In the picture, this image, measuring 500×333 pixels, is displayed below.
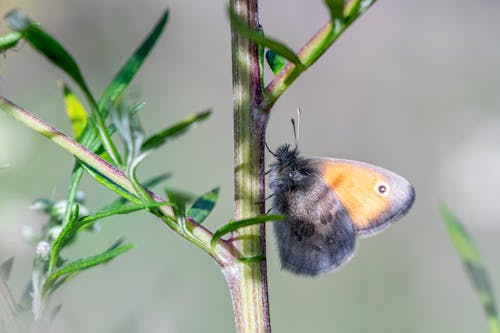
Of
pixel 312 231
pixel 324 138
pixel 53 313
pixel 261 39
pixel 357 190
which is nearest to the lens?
pixel 261 39

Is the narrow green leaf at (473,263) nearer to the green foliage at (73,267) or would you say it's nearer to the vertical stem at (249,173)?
the vertical stem at (249,173)

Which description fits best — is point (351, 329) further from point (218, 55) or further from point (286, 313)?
point (218, 55)

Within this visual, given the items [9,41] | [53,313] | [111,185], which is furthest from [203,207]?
[9,41]

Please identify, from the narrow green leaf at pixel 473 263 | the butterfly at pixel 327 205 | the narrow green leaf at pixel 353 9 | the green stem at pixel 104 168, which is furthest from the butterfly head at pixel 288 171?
the narrow green leaf at pixel 353 9

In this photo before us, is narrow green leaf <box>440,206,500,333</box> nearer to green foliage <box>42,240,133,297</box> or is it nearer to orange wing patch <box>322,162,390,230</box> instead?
green foliage <box>42,240,133,297</box>

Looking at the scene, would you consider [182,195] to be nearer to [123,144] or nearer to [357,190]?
[123,144]

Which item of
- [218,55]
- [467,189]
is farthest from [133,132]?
[218,55]

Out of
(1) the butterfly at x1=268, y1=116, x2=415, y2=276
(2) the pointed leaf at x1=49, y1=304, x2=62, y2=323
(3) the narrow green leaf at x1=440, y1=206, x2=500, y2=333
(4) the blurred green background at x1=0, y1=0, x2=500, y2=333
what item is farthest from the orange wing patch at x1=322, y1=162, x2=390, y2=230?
(2) the pointed leaf at x1=49, y1=304, x2=62, y2=323
